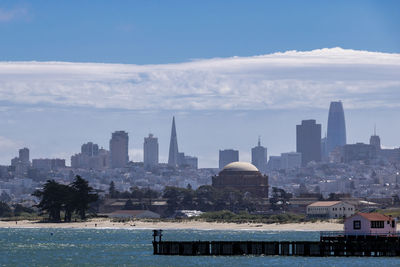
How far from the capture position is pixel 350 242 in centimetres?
10394

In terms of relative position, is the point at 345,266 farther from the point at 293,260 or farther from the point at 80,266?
the point at 80,266

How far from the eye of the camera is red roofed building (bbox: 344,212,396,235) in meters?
106

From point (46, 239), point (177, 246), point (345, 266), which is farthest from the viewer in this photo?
point (46, 239)

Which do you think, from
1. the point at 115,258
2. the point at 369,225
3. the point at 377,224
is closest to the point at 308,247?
the point at 369,225

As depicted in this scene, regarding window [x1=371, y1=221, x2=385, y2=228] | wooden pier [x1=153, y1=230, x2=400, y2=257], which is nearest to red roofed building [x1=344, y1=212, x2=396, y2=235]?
window [x1=371, y1=221, x2=385, y2=228]

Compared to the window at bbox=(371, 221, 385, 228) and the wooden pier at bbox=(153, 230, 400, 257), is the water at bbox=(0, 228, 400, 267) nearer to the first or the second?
the wooden pier at bbox=(153, 230, 400, 257)

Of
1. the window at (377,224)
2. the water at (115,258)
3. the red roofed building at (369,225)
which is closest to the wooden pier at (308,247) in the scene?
the water at (115,258)

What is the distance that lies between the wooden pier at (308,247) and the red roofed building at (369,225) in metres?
1.63

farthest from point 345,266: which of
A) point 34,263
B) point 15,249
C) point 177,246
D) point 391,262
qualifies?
point 15,249

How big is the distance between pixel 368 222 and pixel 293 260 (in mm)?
8476

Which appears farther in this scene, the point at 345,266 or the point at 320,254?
the point at 320,254

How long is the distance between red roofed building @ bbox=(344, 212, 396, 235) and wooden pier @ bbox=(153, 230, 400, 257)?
1633 mm

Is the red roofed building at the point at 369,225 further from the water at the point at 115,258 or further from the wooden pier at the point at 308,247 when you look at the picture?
the water at the point at 115,258

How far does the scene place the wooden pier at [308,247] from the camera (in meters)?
103
